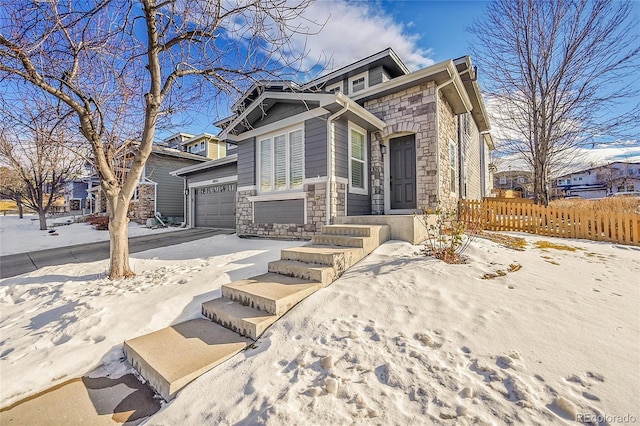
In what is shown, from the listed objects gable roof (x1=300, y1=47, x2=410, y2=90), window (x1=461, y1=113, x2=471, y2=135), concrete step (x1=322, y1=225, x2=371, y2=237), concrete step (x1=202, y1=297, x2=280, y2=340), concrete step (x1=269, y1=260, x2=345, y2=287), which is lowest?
concrete step (x1=202, y1=297, x2=280, y2=340)

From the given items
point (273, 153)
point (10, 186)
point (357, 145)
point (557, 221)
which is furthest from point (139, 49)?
point (10, 186)

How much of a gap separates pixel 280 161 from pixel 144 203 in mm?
11912

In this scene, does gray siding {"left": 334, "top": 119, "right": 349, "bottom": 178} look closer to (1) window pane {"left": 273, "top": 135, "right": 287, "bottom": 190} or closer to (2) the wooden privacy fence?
(1) window pane {"left": 273, "top": 135, "right": 287, "bottom": 190}

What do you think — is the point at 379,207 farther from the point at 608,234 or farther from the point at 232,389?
the point at 232,389

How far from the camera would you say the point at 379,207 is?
769 centimetres

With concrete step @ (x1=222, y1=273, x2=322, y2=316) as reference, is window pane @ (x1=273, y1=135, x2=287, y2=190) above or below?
above

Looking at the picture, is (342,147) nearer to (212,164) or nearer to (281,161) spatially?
(281,161)

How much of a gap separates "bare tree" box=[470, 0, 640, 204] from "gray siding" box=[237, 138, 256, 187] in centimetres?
962

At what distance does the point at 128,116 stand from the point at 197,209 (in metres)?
8.28

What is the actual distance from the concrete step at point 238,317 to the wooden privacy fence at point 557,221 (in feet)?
21.8

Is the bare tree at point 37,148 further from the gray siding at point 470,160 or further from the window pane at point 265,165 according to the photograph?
the gray siding at point 470,160

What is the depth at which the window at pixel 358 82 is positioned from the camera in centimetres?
927

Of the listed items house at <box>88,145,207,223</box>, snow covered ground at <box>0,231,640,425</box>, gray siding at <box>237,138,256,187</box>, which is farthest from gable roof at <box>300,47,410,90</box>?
house at <box>88,145,207,223</box>

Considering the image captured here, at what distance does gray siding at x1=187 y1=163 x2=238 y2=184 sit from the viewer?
11516 millimetres
